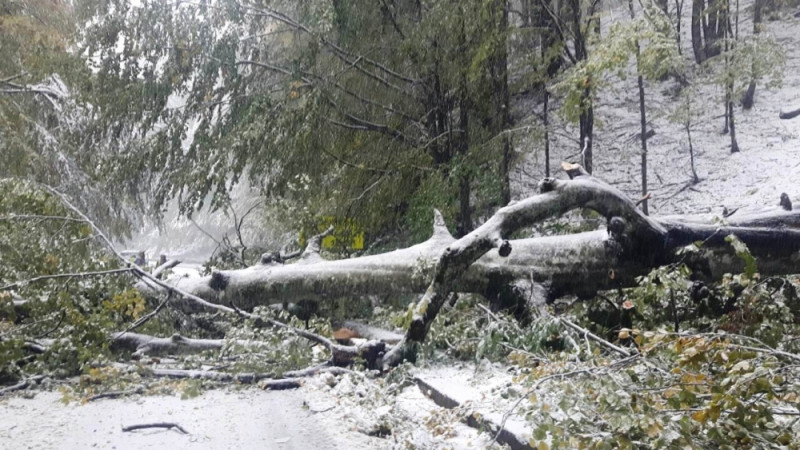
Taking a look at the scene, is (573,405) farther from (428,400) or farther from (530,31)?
(530,31)

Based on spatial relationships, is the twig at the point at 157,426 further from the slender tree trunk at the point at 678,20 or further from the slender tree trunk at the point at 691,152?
the slender tree trunk at the point at 678,20

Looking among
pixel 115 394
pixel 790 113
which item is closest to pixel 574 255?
pixel 115 394

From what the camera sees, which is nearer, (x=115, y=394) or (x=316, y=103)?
(x=115, y=394)

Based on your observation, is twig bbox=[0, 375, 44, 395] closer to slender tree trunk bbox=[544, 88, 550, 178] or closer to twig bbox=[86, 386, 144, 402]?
twig bbox=[86, 386, 144, 402]

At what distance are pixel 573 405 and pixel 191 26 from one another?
23.4ft

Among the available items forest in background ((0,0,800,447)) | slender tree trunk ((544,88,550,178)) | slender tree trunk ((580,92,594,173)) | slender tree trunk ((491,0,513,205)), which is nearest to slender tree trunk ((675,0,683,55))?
forest in background ((0,0,800,447))

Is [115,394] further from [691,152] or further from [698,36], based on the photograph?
[698,36]

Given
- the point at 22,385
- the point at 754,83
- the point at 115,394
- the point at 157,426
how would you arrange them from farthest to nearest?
1. the point at 754,83
2. the point at 22,385
3. the point at 115,394
4. the point at 157,426

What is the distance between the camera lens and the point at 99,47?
8125 millimetres

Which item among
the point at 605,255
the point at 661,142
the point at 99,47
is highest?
the point at 99,47

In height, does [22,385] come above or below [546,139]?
below

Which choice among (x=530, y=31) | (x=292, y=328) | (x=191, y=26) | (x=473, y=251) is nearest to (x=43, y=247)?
(x=292, y=328)

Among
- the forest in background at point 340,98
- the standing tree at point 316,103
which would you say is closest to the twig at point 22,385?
the forest in background at point 340,98

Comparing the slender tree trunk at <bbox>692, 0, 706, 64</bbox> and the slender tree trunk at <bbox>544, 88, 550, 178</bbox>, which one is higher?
the slender tree trunk at <bbox>692, 0, 706, 64</bbox>
